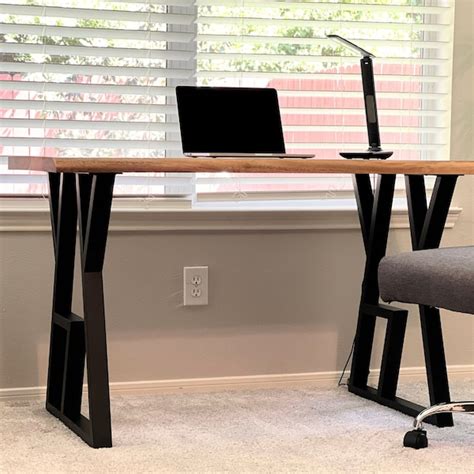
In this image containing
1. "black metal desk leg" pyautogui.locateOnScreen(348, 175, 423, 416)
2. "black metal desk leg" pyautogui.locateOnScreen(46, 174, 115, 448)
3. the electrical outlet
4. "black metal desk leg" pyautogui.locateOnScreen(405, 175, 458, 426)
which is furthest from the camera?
the electrical outlet

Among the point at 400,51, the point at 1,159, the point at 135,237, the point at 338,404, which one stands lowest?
the point at 338,404

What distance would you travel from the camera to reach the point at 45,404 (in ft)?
8.63

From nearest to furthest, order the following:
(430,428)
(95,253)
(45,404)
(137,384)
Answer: (95,253) → (430,428) → (45,404) → (137,384)

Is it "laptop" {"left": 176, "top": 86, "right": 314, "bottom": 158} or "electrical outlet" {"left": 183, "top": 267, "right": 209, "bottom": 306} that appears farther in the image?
"electrical outlet" {"left": 183, "top": 267, "right": 209, "bottom": 306}

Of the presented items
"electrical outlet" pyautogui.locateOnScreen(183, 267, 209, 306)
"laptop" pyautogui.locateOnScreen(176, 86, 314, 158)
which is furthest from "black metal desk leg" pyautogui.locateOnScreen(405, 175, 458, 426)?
"electrical outlet" pyautogui.locateOnScreen(183, 267, 209, 306)

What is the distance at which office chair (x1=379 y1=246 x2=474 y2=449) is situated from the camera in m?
2.06

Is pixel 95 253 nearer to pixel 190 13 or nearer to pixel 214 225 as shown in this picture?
pixel 214 225

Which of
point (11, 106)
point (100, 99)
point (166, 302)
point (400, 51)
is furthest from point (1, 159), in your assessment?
→ point (400, 51)

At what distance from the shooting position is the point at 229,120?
2561 mm

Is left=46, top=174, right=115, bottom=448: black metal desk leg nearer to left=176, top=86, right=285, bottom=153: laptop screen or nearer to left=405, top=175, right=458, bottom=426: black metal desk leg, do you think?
left=176, top=86, right=285, bottom=153: laptop screen

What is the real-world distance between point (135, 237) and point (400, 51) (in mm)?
984

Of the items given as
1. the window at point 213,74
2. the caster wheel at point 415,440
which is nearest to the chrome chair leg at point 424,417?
the caster wheel at point 415,440

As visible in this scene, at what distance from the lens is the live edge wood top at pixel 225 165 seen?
2.06 metres

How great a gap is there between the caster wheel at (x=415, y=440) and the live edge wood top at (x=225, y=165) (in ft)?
1.94
